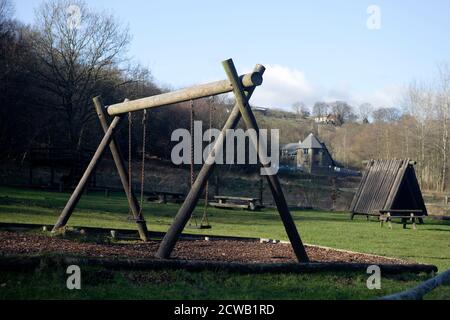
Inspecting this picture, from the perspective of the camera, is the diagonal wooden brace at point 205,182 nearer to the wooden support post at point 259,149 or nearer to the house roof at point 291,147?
the wooden support post at point 259,149

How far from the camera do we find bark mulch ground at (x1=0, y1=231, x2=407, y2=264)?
9.04m

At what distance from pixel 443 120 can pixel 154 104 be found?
4628 cm

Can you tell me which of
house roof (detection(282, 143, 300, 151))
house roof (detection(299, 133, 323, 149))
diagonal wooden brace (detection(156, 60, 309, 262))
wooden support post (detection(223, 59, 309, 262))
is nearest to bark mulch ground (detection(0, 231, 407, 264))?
diagonal wooden brace (detection(156, 60, 309, 262))

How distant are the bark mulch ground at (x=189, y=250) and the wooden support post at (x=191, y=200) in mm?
352

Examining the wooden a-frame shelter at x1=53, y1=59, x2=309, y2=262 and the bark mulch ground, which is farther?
the bark mulch ground

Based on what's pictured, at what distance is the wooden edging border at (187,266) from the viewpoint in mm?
6978

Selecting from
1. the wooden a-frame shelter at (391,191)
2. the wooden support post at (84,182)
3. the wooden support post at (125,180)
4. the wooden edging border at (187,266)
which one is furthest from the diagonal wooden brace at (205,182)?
the wooden a-frame shelter at (391,191)

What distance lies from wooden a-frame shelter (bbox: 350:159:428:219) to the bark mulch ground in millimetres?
A: 14132

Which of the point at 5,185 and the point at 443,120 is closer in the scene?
the point at 5,185

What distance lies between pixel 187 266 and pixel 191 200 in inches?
56.9

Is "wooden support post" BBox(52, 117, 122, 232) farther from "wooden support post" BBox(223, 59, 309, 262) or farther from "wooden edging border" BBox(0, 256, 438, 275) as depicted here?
"wooden edging border" BBox(0, 256, 438, 275)

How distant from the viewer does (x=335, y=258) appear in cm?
1050
